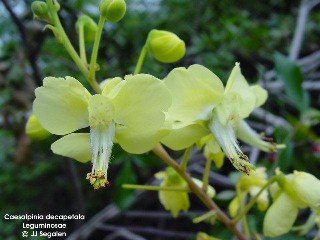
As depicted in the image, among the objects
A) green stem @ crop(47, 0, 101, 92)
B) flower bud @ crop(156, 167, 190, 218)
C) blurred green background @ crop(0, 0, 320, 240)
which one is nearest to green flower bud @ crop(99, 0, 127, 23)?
green stem @ crop(47, 0, 101, 92)

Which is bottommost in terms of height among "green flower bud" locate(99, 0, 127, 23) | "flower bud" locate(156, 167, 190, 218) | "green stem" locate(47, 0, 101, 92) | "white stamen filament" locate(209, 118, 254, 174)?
"flower bud" locate(156, 167, 190, 218)

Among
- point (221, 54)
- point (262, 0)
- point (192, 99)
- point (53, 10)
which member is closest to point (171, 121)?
point (192, 99)

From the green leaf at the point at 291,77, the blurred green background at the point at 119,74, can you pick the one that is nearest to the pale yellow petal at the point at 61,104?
the blurred green background at the point at 119,74

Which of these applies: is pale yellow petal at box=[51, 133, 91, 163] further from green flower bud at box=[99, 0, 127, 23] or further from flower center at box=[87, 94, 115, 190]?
green flower bud at box=[99, 0, 127, 23]

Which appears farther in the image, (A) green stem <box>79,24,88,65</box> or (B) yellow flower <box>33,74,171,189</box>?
(A) green stem <box>79,24,88,65</box>

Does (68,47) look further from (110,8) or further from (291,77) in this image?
(291,77)

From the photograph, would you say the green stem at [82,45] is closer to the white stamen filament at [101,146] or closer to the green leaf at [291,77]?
the white stamen filament at [101,146]

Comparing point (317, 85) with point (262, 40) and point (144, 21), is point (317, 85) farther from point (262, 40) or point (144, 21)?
point (144, 21)
